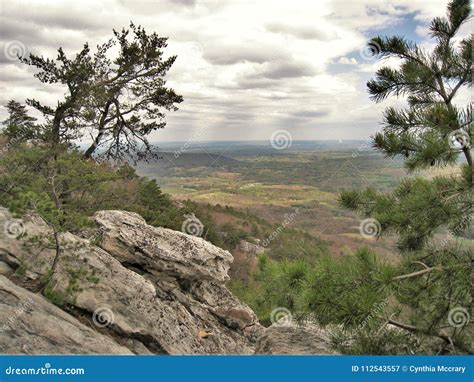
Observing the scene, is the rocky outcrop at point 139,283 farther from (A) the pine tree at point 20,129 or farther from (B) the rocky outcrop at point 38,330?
(A) the pine tree at point 20,129

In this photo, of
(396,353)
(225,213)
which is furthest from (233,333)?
(225,213)

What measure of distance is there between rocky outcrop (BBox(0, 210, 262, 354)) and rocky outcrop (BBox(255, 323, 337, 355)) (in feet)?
8.08

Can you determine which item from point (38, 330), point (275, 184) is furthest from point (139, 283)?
point (275, 184)

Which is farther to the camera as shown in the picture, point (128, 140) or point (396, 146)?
point (128, 140)

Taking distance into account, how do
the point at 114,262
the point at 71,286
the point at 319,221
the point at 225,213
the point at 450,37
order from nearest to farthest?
the point at 450,37
the point at 71,286
the point at 114,262
the point at 225,213
the point at 319,221

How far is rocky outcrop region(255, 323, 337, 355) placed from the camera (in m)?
5.97

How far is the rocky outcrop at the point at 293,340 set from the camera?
5.97 metres

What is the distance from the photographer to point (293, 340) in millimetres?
6320

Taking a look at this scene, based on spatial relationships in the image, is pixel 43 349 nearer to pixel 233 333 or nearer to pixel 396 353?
pixel 396 353

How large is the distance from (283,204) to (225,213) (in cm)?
2254

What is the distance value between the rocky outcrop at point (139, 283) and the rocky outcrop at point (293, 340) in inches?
96.9

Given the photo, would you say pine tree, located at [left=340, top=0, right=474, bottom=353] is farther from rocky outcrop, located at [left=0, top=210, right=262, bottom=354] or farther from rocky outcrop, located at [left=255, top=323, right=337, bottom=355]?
rocky outcrop, located at [left=0, top=210, right=262, bottom=354]

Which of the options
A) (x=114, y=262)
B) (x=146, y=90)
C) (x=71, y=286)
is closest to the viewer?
(x=71, y=286)

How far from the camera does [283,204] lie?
81.0 m
